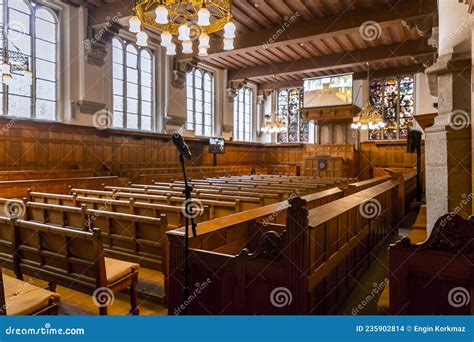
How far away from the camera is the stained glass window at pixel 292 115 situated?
60.1 ft

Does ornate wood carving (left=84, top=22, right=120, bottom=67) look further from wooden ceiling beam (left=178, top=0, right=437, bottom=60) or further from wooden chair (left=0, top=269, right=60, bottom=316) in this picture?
wooden chair (left=0, top=269, right=60, bottom=316)

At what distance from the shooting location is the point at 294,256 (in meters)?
1.86

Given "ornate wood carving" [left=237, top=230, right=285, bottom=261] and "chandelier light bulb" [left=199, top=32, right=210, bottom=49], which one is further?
"chandelier light bulb" [left=199, top=32, right=210, bottom=49]

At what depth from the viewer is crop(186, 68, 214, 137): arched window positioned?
14.3 meters

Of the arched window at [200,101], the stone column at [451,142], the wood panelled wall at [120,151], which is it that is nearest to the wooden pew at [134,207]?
the stone column at [451,142]

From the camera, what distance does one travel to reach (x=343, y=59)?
43.6ft

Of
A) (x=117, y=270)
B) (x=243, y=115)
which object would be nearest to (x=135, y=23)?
(x=117, y=270)

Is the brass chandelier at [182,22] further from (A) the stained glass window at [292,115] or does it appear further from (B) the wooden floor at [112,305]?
(A) the stained glass window at [292,115]

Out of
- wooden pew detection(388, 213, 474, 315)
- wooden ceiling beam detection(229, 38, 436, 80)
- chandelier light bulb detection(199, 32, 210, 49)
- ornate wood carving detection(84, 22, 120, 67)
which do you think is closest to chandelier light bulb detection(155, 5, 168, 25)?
chandelier light bulb detection(199, 32, 210, 49)

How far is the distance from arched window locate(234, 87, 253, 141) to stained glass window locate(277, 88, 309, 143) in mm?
1740

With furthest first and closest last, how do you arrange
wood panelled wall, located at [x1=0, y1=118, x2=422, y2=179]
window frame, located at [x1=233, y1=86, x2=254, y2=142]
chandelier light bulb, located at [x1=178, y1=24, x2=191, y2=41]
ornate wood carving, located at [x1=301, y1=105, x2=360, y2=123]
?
1. window frame, located at [x1=233, y1=86, x2=254, y2=142]
2. ornate wood carving, located at [x1=301, y1=105, x2=360, y2=123]
3. wood panelled wall, located at [x1=0, y1=118, x2=422, y2=179]
4. chandelier light bulb, located at [x1=178, y1=24, x2=191, y2=41]

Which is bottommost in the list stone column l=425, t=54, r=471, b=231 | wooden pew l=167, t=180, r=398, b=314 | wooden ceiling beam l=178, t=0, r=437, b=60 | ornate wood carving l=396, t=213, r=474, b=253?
wooden pew l=167, t=180, r=398, b=314

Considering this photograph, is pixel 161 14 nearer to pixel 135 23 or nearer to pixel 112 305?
pixel 135 23

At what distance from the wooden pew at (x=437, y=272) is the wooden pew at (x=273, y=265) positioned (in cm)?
47
